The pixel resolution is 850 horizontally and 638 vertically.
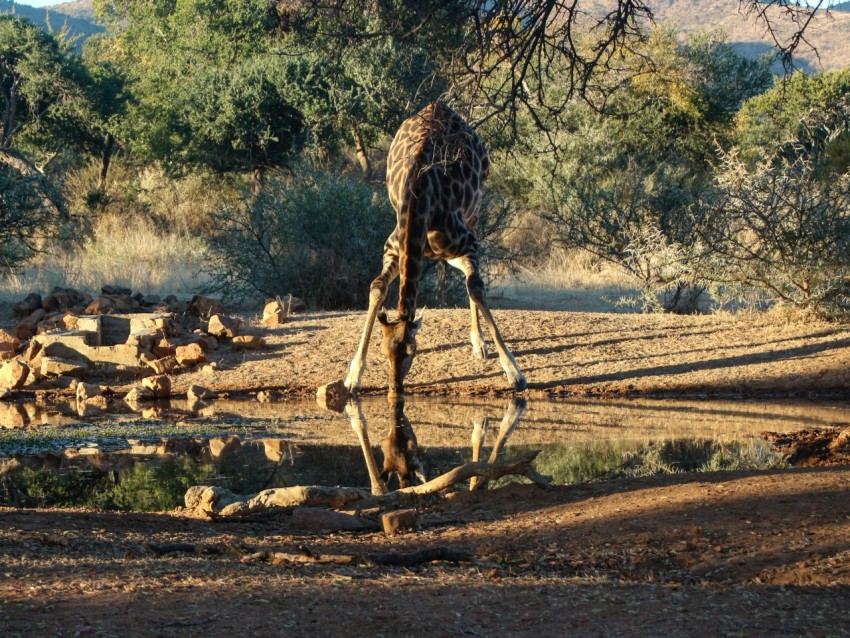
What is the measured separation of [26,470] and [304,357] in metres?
5.50

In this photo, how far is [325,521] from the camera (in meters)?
6.40

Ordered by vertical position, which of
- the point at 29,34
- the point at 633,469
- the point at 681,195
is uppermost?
the point at 29,34

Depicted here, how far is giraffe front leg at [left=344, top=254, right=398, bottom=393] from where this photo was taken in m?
11.5

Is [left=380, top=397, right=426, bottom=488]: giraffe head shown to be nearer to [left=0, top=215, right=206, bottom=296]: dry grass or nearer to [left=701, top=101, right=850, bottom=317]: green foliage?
[left=701, top=101, right=850, bottom=317]: green foliage

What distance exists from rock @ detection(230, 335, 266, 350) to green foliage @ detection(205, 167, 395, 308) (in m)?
3.45

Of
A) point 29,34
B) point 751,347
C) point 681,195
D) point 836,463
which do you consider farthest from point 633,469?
point 29,34

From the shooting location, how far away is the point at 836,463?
7988mm

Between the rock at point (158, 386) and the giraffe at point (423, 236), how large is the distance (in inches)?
91.1

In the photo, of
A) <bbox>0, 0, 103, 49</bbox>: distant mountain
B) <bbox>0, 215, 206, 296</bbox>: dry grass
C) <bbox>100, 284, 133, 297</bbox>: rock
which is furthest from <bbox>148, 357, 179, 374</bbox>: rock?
<bbox>0, 0, 103, 49</bbox>: distant mountain

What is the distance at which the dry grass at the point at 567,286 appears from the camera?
19.4 meters

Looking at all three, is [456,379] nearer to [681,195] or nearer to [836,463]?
[836,463]

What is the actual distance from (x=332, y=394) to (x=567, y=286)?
945 cm

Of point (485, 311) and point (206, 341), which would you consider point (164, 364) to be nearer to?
point (206, 341)

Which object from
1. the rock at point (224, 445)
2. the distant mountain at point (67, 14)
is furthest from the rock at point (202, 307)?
the distant mountain at point (67, 14)
